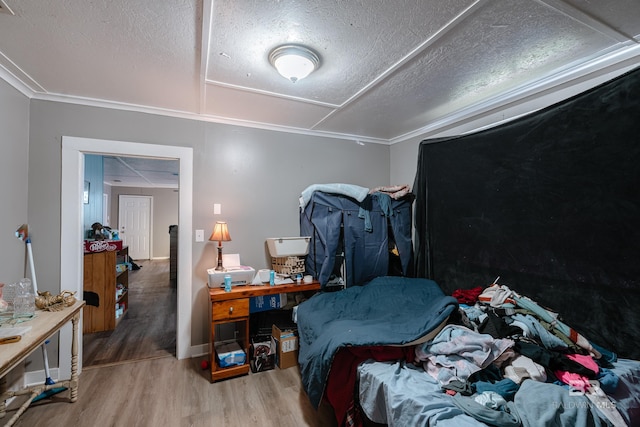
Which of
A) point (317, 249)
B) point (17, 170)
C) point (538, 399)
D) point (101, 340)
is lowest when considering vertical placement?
point (101, 340)

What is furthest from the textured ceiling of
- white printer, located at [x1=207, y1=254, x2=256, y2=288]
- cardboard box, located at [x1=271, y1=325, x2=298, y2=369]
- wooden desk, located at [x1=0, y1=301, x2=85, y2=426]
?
cardboard box, located at [x1=271, y1=325, x2=298, y2=369]

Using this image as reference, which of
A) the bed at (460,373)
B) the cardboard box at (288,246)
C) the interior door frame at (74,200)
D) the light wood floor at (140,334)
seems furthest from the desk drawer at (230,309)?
the interior door frame at (74,200)

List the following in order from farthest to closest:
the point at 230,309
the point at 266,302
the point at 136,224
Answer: the point at 136,224 → the point at 266,302 → the point at 230,309

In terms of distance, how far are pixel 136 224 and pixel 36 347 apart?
7690 mm

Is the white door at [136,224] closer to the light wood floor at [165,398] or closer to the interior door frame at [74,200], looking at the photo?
the light wood floor at [165,398]

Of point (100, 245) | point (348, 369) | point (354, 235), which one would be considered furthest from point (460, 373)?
point (100, 245)

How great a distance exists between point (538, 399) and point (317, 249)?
1.94 meters

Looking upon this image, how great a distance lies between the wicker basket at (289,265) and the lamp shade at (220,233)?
57cm

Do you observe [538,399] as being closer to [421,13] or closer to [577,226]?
[577,226]

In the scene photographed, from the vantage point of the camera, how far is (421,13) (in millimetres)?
1359

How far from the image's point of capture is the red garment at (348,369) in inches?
64.1

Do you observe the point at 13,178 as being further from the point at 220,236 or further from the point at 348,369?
the point at 348,369

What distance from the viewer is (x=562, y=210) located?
183 cm

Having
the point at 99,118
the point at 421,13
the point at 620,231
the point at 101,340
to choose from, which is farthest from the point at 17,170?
the point at 620,231
